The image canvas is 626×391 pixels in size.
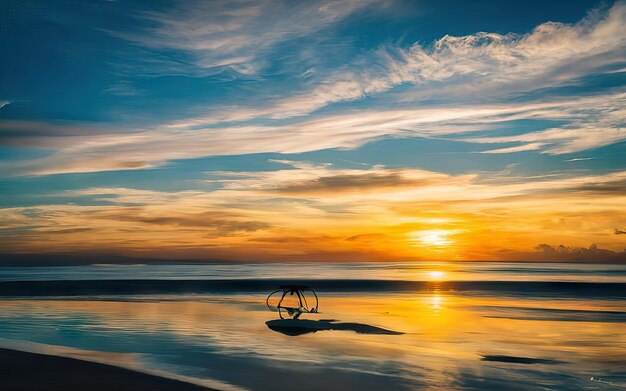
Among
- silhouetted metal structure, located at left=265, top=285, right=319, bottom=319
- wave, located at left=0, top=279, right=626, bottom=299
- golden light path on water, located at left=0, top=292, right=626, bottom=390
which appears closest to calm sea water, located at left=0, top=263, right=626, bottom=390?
golden light path on water, located at left=0, top=292, right=626, bottom=390

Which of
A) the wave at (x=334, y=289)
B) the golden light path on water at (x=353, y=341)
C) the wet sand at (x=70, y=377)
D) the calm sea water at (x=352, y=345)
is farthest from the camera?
the wave at (x=334, y=289)

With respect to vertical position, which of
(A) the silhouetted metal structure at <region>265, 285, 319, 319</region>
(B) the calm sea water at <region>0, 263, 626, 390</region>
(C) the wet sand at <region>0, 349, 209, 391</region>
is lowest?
(C) the wet sand at <region>0, 349, 209, 391</region>

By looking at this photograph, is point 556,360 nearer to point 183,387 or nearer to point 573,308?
point 183,387

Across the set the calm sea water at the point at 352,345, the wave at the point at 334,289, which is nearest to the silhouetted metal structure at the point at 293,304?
the calm sea water at the point at 352,345

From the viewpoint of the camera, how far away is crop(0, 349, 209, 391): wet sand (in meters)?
19.9

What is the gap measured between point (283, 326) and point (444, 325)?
12.0 m

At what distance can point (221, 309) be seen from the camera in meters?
55.4

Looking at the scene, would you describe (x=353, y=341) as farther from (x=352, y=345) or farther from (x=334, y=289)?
(x=334, y=289)

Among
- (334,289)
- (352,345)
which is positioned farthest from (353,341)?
(334,289)

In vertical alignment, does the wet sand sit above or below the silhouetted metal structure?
below

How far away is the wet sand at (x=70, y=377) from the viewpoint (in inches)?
785

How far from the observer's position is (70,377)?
2152 centimetres

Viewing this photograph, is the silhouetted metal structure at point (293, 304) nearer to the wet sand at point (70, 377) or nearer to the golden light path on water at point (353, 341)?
the golden light path on water at point (353, 341)

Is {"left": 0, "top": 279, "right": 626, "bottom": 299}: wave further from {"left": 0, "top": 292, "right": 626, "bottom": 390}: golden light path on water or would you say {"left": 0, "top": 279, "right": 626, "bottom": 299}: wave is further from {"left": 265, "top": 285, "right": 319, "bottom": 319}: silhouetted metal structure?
{"left": 0, "top": 292, "right": 626, "bottom": 390}: golden light path on water
